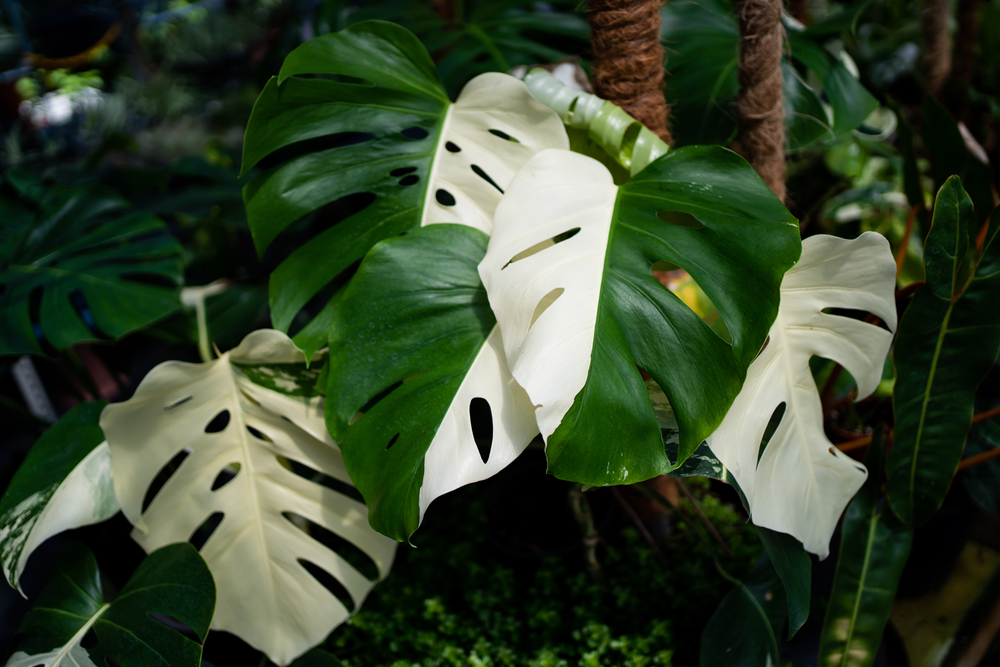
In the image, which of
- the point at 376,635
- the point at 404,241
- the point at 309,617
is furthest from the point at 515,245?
the point at 376,635

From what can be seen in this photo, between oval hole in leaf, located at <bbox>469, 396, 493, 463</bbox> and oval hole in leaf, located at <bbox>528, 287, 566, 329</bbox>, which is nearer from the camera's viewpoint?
oval hole in leaf, located at <bbox>528, 287, 566, 329</bbox>

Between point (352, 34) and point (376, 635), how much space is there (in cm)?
91

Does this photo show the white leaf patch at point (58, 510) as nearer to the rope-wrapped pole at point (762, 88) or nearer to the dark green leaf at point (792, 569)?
the dark green leaf at point (792, 569)

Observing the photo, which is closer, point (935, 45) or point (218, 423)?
point (218, 423)

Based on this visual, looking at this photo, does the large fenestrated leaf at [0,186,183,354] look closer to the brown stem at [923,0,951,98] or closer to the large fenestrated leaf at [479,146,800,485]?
the large fenestrated leaf at [479,146,800,485]

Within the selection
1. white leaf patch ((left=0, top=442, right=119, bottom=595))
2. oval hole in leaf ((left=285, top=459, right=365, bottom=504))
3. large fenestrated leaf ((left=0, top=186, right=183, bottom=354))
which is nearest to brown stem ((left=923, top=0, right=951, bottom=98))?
oval hole in leaf ((left=285, top=459, right=365, bottom=504))

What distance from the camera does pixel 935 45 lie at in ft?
4.86

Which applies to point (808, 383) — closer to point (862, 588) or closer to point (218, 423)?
point (862, 588)

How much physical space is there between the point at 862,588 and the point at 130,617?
36.2 inches

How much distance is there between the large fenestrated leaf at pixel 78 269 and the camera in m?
0.95

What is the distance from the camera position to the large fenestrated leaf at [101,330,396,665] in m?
0.81

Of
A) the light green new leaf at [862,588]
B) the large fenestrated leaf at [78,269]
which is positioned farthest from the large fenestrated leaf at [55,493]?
the light green new leaf at [862,588]

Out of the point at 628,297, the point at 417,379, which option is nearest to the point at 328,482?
the point at 417,379

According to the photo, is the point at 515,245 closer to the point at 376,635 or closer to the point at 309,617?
the point at 309,617
